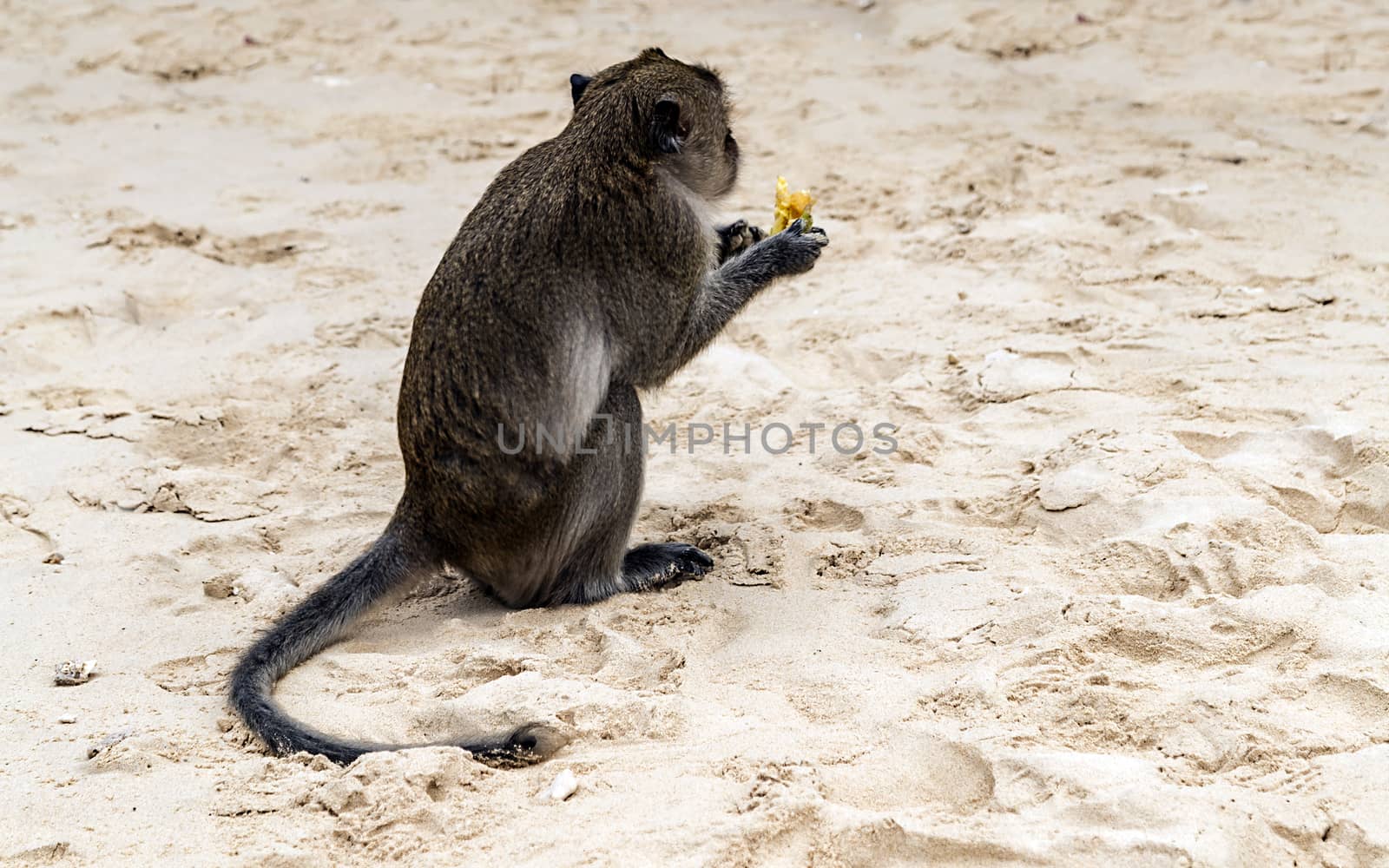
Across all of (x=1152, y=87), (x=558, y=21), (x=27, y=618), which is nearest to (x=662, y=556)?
(x=27, y=618)

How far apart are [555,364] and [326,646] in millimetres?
1138

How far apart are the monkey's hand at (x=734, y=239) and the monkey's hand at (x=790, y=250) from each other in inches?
5.8

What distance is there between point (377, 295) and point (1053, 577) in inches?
153

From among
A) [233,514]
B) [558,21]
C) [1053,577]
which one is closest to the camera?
[1053,577]

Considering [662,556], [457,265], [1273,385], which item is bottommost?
[662,556]

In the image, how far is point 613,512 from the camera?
14.0 ft

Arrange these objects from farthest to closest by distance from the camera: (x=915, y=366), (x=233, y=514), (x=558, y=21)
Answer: (x=558, y=21) → (x=915, y=366) → (x=233, y=514)

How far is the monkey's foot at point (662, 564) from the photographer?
4.41 metres

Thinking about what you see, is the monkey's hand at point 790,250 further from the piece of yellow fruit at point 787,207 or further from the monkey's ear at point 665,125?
the monkey's ear at point 665,125

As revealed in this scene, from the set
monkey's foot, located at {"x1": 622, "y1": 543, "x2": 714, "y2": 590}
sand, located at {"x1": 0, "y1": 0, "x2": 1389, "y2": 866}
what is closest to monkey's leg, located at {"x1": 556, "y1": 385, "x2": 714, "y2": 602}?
monkey's foot, located at {"x1": 622, "y1": 543, "x2": 714, "y2": 590}

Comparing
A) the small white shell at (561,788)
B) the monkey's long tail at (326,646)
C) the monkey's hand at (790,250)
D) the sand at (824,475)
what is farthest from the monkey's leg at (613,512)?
the small white shell at (561,788)

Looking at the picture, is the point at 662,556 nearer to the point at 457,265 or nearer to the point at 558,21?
the point at 457,265

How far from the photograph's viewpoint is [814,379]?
225 inches

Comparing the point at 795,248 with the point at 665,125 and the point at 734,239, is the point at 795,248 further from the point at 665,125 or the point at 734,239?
the point at 665,125
